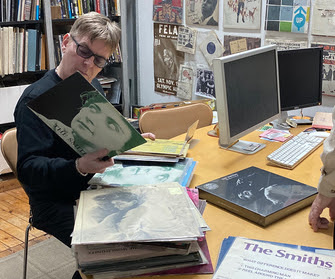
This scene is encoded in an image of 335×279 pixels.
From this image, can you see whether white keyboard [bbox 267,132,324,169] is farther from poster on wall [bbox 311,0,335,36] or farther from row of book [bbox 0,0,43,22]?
row of book [bbox 0,0,43,22]

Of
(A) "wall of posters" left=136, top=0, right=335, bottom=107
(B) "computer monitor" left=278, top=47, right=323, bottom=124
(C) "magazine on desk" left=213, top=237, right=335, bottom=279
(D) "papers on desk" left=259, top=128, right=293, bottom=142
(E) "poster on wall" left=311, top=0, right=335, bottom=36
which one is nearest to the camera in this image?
(C) "magazine on desk" left=213, top=237, right=335, bottom=279

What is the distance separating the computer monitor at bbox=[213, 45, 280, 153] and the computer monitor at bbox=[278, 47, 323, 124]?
245 mm

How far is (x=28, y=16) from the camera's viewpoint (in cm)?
340

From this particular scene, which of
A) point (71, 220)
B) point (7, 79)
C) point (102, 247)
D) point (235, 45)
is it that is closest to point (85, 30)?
point (71, 220)

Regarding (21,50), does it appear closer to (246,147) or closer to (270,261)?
(246,147)

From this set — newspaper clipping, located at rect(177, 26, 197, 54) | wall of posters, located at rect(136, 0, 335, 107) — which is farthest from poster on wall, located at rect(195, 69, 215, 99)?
newspaper clipping, located at rect(177, 26, 197, 54)

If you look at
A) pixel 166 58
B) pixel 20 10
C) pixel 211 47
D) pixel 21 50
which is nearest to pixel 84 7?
pixel 20 10

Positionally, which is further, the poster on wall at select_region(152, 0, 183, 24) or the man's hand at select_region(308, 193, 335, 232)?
the poster on wall at select_region(152, 0, 183, 24)

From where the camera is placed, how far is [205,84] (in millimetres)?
3611

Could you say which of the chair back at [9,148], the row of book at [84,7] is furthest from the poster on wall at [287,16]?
the chair back at [9,148]

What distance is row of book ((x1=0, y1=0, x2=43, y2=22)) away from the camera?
3288mm

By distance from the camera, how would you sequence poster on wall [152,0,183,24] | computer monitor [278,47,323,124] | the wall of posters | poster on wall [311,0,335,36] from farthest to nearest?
poster on wall [152,0,183,24]
the wall of posters
poster on wall [311,0,335,36]
computer monitor [278,47,323,124]

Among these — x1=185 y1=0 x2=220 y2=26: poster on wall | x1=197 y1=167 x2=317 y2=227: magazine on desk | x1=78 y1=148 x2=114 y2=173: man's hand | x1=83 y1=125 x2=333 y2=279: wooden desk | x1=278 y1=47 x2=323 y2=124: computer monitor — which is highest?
x1=185 y1=0 x2=220 y2=26: poster on wall

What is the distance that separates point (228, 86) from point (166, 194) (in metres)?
0.68
